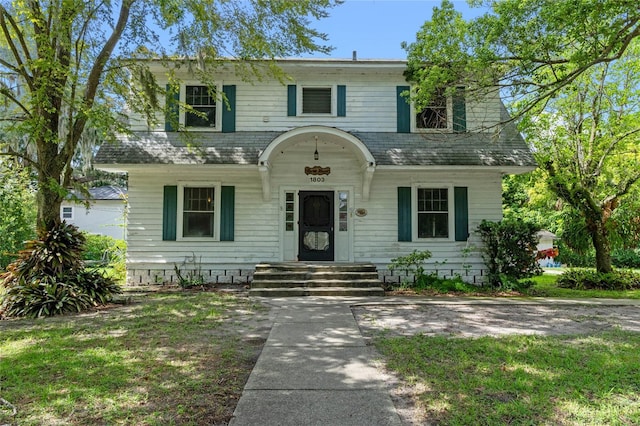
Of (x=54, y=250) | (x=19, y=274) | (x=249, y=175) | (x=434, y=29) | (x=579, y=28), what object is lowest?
(x=19, y=274)

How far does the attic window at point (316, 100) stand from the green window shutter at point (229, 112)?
1.99 metres

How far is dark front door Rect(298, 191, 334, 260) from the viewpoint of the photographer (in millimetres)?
10562

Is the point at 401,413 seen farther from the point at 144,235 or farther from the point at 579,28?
→ the point at 144,235

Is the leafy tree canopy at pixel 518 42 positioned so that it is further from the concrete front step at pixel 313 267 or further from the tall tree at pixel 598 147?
the concrete front step at pixel 313 267

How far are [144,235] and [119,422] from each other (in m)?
8.22

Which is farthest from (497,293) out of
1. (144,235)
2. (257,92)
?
(144,235)

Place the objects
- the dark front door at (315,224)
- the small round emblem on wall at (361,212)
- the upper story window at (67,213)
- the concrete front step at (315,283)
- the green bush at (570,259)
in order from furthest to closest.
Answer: the upper story window at (67,213), the green bush at (570,259), the dark front door at (315,224), the small round emblem on wall at (361,212), the concrete front step at (315,283)

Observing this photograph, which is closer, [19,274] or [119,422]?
[119,422]

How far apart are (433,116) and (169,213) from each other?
26.2 feet

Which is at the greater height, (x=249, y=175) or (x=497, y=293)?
(x=249, y=175)

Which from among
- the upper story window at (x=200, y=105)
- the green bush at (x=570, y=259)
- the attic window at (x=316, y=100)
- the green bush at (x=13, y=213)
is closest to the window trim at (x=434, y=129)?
the attic window at (x=316, y=100)

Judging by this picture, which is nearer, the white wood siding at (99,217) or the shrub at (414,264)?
the shrub at (414,264)

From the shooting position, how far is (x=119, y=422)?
278 cm

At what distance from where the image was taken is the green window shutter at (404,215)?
1043 centimetres
